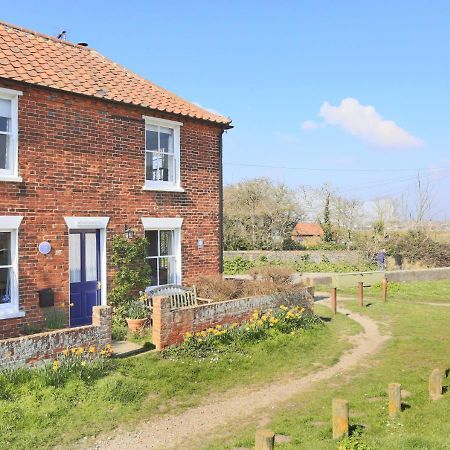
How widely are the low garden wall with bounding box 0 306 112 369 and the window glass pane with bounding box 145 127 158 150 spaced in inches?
215

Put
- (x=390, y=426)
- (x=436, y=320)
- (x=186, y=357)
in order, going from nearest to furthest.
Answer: (x=390, y=426) → (x=186, y=357) → (x=436, y=320)

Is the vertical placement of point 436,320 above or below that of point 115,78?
below

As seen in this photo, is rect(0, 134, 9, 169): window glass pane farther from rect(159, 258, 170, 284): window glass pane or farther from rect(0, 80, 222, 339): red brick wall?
rect(159, 258, 170, 284): window glass pane

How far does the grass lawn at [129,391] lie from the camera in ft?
22.1

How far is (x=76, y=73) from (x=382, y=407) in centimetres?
1034

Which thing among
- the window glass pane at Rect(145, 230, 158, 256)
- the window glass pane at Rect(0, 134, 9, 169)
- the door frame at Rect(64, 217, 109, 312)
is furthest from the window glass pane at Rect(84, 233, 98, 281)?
the window glass pane at Rect(0, 134, 9, 169)

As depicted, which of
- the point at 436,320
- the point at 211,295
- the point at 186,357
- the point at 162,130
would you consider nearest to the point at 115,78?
the point at 162,130

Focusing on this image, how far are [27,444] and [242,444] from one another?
2.73 meters

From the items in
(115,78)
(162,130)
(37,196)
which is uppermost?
(115,78)

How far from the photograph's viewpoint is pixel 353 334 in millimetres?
12906

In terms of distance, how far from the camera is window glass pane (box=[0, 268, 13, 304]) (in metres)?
10.4

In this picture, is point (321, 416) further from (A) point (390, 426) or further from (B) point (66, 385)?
(B) point (66, 385)

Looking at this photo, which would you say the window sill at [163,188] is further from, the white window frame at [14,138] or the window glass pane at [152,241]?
the white window frame at [14,138]

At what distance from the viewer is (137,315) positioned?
11.7 meters
